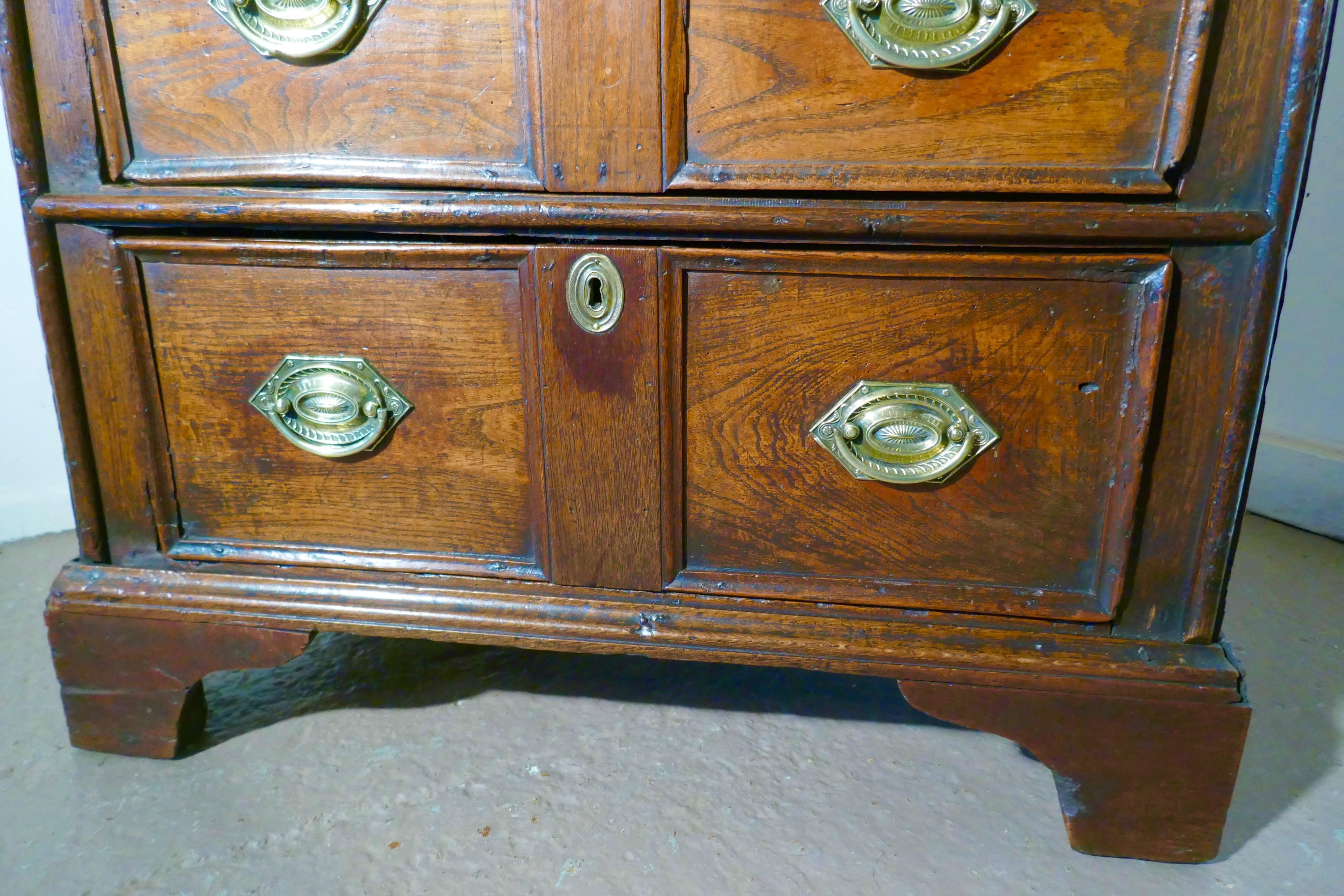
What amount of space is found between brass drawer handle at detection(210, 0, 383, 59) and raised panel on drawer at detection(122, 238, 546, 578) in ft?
0.60

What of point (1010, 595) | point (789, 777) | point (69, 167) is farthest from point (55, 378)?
point (1010, 595)

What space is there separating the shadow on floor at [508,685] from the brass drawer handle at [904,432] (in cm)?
41

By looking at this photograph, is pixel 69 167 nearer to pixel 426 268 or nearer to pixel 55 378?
pixel 55 378

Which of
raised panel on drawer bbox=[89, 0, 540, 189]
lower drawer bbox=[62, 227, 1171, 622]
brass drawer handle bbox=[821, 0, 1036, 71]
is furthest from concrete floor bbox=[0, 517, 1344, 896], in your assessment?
brass drawer handle bbox=[821, 0, 1036, 71]

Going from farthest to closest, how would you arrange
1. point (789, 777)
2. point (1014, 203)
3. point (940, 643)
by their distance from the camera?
point (789, 777) < point (940, 643) < point (1014, 203)

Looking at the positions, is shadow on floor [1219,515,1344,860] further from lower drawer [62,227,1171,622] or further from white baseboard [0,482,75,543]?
white baseboard [0,482,75,543]

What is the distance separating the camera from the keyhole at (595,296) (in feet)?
2.98

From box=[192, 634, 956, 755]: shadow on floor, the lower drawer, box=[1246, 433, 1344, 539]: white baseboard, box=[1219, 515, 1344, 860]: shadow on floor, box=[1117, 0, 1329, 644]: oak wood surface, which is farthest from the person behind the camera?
box=[1246, 433, 1344, 539]: white baseboard

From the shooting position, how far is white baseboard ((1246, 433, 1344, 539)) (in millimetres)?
1687

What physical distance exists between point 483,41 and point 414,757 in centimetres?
78

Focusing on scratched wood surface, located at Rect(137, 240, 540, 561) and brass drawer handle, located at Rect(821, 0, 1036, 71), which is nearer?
brass drawer handle, located at Rect(821, 0, 1036, 71)

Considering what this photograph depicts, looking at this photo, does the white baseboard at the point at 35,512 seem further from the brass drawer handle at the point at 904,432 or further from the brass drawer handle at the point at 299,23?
the brass drawer handle at the point at 904,432

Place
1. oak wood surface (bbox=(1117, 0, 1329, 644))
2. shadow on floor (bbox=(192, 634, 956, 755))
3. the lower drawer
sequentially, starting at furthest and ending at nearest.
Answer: shadow on floor (bbox=(192, 634, 956, 755)) < the lower drawer < oak wood surface (bbox=(1117, 0, 1329, 644))

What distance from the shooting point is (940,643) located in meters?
0.95
